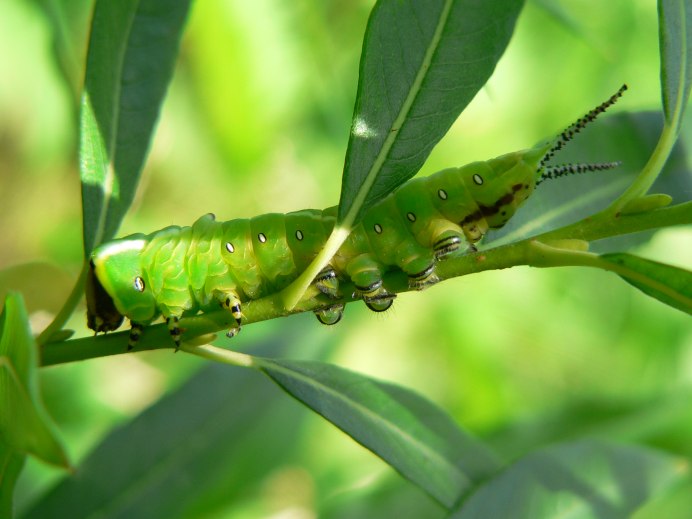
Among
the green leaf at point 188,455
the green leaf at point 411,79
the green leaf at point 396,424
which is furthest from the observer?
the green leaf at point 188,455

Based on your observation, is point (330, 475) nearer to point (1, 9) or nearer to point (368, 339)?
point (368, 339)

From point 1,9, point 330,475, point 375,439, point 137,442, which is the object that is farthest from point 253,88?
point 375,439

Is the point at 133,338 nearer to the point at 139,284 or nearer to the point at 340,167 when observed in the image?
the point at 139,284

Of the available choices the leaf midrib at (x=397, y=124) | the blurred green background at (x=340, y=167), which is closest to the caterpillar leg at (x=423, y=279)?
the leaf midrib at (x=397, y=124)

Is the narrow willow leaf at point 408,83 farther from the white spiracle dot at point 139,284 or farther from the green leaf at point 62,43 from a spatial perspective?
the green leaf at point 62,43

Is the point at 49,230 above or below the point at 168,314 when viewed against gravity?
below

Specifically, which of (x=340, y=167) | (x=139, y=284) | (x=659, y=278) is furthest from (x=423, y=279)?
(x=340, y=167)
